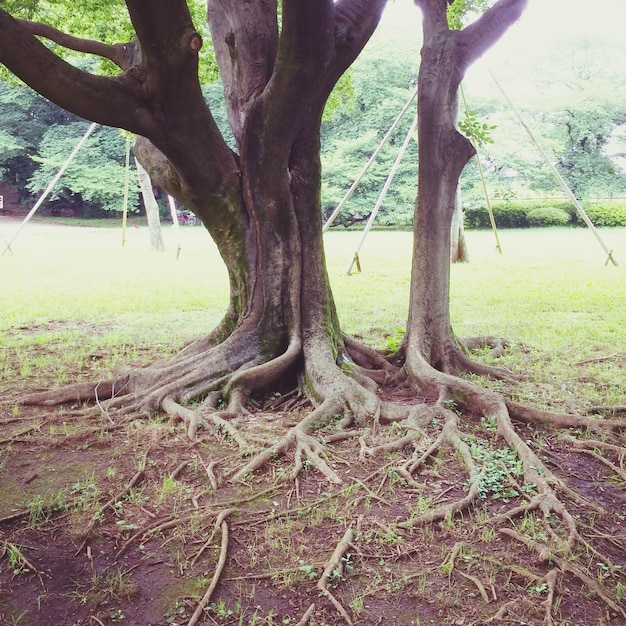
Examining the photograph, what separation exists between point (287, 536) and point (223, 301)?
7904 millimetres

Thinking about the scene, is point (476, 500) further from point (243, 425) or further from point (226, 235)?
point (226, 235)

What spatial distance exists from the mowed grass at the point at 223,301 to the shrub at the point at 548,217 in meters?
10.4

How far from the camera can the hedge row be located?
2948cm

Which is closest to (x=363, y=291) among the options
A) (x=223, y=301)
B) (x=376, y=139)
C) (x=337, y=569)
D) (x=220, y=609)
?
(x=223, y=301)

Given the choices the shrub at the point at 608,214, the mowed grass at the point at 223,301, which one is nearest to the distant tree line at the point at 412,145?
the shrub at the point at 608,214

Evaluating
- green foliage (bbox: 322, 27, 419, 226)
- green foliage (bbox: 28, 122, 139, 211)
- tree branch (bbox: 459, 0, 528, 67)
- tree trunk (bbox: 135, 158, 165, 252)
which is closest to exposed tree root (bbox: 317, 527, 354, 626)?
tree branch (bbox: 459, 0, 528, 67)

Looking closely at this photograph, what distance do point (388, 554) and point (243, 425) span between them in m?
1.85

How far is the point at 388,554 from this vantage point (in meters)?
3.04

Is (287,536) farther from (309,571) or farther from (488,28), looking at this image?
(488,28)

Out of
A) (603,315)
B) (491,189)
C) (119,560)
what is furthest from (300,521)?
(491,189)

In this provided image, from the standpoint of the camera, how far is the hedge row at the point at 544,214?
29.5 metres

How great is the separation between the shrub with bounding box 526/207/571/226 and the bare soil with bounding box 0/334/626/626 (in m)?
28.2

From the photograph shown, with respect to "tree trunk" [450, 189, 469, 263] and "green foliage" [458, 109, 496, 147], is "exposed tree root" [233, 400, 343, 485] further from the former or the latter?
"tree trunk" [450, 189, 469, 263]

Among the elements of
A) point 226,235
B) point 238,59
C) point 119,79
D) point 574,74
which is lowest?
point 226,235
